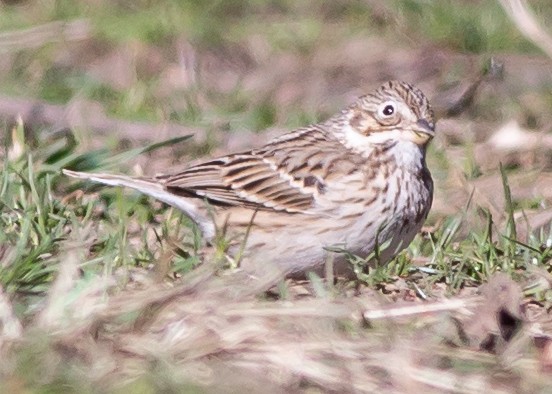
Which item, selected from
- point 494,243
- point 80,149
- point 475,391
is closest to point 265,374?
point 475,391

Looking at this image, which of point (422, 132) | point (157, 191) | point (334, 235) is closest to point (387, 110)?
point (422, 132)

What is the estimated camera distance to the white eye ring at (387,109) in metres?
7.02

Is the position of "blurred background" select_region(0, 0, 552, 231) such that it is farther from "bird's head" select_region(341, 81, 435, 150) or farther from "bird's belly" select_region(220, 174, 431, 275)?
"bird's belly" select_region(220, 174, 431, 275)

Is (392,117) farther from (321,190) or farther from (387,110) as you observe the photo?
(321,190)

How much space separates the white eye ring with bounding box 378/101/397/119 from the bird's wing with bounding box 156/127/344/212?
0.28 metres

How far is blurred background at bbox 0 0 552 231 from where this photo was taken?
8516mm

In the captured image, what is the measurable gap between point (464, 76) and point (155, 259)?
455 centimetres

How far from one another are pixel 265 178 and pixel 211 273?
5.56 feet

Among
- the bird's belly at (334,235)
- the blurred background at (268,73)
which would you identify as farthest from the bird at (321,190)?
the blurred background at (268,73)

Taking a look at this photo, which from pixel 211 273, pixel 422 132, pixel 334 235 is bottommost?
pixel 334 235

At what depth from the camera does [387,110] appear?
7055 millimetres

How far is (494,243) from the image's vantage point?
6.59 meters

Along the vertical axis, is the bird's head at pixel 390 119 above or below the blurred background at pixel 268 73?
above

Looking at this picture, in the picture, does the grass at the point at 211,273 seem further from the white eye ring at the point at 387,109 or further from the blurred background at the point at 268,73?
the white eye ring at the point at 387,109
